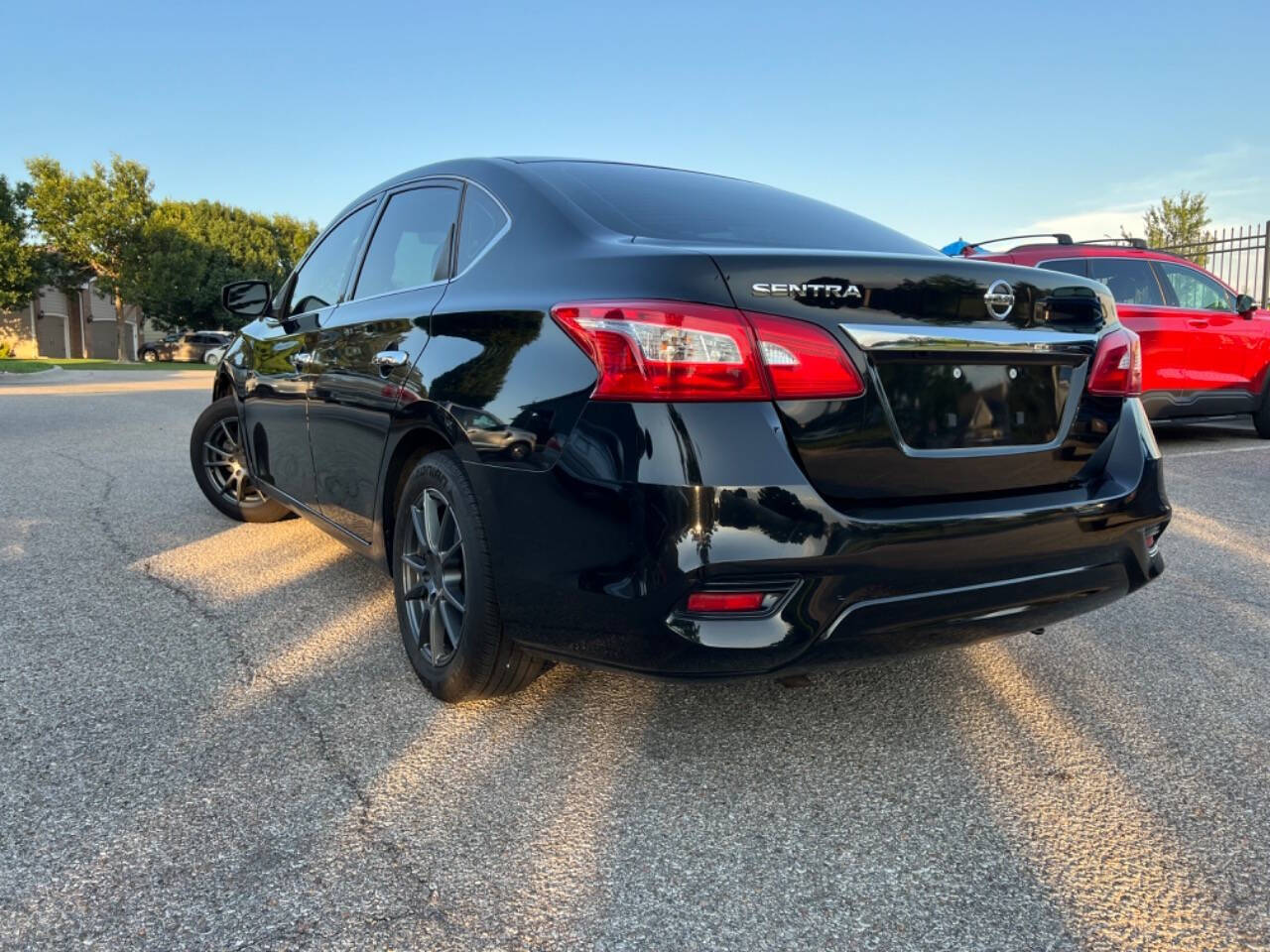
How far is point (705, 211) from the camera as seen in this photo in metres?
2.98

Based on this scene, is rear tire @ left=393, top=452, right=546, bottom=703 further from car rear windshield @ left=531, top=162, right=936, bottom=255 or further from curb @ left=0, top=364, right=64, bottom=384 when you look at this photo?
curb @ left=0, top=364, right=64, bottom=384

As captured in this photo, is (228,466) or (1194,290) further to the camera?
(1194,290)

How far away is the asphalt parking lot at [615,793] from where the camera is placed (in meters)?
1.84

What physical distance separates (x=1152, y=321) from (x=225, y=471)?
6.90 m

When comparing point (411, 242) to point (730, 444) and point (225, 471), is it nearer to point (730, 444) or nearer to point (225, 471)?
point (730, 444)

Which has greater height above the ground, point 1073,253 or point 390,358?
point 1073,253

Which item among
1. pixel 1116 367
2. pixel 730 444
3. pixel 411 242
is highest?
pixel 411 242

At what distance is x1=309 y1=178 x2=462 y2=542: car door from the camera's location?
118 inches

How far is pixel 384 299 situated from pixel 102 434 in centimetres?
711

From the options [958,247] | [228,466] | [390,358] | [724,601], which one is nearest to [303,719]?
[390,358]

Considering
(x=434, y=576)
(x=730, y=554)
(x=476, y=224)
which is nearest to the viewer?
(x=730, y=554)

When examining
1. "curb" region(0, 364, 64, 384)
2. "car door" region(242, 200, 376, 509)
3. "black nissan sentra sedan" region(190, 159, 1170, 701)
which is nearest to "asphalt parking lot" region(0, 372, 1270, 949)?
"black nissan sentra sedan" region(190, 159, 1170, 701)

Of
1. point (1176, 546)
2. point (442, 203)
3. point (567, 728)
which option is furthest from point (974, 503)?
point (1176, 546)

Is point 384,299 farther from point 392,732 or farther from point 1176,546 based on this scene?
point 1176,546
